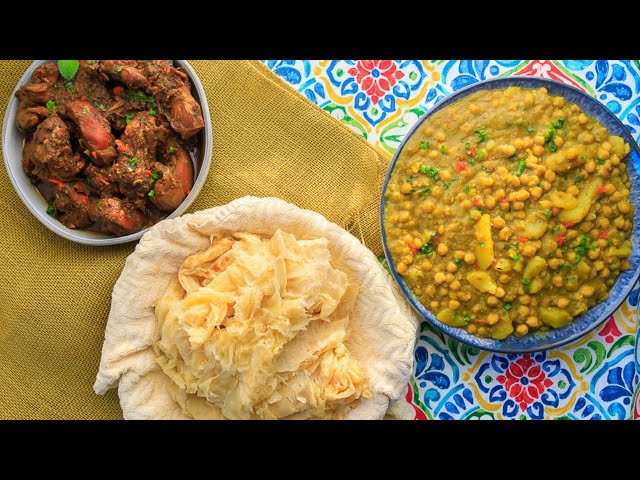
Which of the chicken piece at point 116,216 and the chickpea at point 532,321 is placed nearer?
the chicken piece at point 116,216

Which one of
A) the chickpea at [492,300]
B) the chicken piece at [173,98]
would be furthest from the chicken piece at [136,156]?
the chickpea at [492,300]

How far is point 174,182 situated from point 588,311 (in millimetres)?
2123

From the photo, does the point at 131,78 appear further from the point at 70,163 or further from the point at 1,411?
the point at 1,411

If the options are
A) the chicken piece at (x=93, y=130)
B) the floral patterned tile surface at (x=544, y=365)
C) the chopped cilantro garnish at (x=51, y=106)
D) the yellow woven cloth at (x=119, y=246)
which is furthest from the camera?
the floral patterned tile surface at (x=544, y=365)

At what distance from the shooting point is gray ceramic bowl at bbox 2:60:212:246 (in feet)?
9.48

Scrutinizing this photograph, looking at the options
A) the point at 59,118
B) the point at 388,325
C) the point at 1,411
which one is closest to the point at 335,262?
the point at 388,325

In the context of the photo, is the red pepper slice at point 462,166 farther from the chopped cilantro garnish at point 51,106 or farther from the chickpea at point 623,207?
the chopped cilantro garnish at point 51,106

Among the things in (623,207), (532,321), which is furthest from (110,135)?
(623,207)

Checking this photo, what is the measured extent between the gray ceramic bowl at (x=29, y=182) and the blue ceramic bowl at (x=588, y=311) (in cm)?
92

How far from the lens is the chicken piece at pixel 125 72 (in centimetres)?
277

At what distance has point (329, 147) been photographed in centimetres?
330

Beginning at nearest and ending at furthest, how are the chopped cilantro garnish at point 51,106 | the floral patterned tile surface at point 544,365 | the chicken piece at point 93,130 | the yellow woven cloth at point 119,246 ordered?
the chicken piece at point 93,130 → the chopped cilantro garnish at point 51,106 → the yellow woven cloth at point 119,246 → the floral patterned tile surface at point 544,365

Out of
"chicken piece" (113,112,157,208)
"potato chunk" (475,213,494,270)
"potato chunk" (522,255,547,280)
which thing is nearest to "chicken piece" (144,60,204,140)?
"chicken piece" (113,112,157,208)

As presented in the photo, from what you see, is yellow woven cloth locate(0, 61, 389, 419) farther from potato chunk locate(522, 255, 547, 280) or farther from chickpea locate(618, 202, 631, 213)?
chickpea locate(618, 202, 631, 213)
